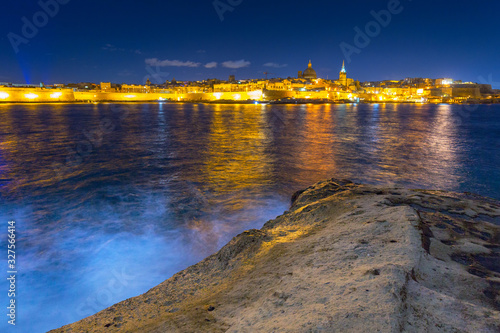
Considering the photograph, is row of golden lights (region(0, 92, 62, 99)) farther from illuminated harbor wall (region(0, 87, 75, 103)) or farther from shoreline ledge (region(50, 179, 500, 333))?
shoreline ledge (region(50, 179, 500, 333))

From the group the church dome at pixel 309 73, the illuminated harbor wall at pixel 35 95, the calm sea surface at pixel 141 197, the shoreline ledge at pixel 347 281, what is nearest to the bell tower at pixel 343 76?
the church dome at pixel 309 73

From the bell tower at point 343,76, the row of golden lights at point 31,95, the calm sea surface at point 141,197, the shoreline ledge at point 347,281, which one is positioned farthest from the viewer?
the bell tower at point 343,76

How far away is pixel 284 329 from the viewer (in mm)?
1734

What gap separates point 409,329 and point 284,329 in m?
0.69

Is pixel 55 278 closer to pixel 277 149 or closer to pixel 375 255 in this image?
pixel 375 255

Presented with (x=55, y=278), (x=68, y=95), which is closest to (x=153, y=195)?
(x=55, y=278)

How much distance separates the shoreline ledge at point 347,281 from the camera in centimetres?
172

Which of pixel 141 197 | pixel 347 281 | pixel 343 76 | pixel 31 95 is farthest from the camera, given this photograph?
pixel 343 76

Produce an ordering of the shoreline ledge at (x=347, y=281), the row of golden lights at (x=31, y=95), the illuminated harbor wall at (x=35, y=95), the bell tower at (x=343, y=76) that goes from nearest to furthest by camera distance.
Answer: the shoreline ledge at (x=347, y=281)
the row of golden lights at (x=31, y=95)
the illuminated harbor wall at (x=35, y=95)
the bell tower at (x=343, y=76)

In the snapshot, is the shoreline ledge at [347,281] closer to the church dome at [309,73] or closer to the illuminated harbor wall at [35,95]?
the illuminated harbor wall at [35,95]

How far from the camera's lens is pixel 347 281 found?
6.86 ft

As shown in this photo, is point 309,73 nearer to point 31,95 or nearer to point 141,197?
point 31,95

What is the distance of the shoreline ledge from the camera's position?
1724 mm

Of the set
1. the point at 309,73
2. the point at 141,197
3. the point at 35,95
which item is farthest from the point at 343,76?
the point at 141,197
